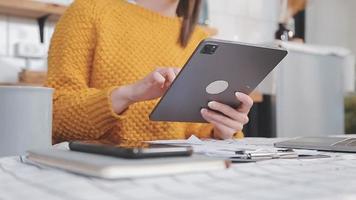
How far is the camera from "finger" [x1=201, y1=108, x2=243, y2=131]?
0.93 m

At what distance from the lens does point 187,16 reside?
1342 millimetres

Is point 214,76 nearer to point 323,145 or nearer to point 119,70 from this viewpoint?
point 323,145

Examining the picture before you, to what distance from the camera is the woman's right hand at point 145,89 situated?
823 mm

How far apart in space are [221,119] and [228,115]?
0.05 feet

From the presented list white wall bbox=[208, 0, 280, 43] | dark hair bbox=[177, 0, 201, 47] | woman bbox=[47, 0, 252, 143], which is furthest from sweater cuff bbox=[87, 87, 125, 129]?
white wall bbox=[208, 0, 280, 43]

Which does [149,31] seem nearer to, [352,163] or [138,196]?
[352,163]

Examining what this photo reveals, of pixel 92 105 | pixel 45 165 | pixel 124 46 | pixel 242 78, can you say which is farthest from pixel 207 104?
pixel 45 165

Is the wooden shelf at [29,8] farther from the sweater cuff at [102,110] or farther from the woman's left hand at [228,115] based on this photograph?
the woman's left hand at [228,115]

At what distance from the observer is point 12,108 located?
583mm

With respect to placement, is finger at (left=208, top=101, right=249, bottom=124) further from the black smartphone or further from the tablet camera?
the black smartphone

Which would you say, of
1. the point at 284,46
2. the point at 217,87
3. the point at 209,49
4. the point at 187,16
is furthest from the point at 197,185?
the point at 284,46

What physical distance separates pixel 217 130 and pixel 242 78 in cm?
16

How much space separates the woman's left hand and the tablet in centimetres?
1

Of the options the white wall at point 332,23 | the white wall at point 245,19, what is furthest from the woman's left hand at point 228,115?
the white wall at point 332,23
